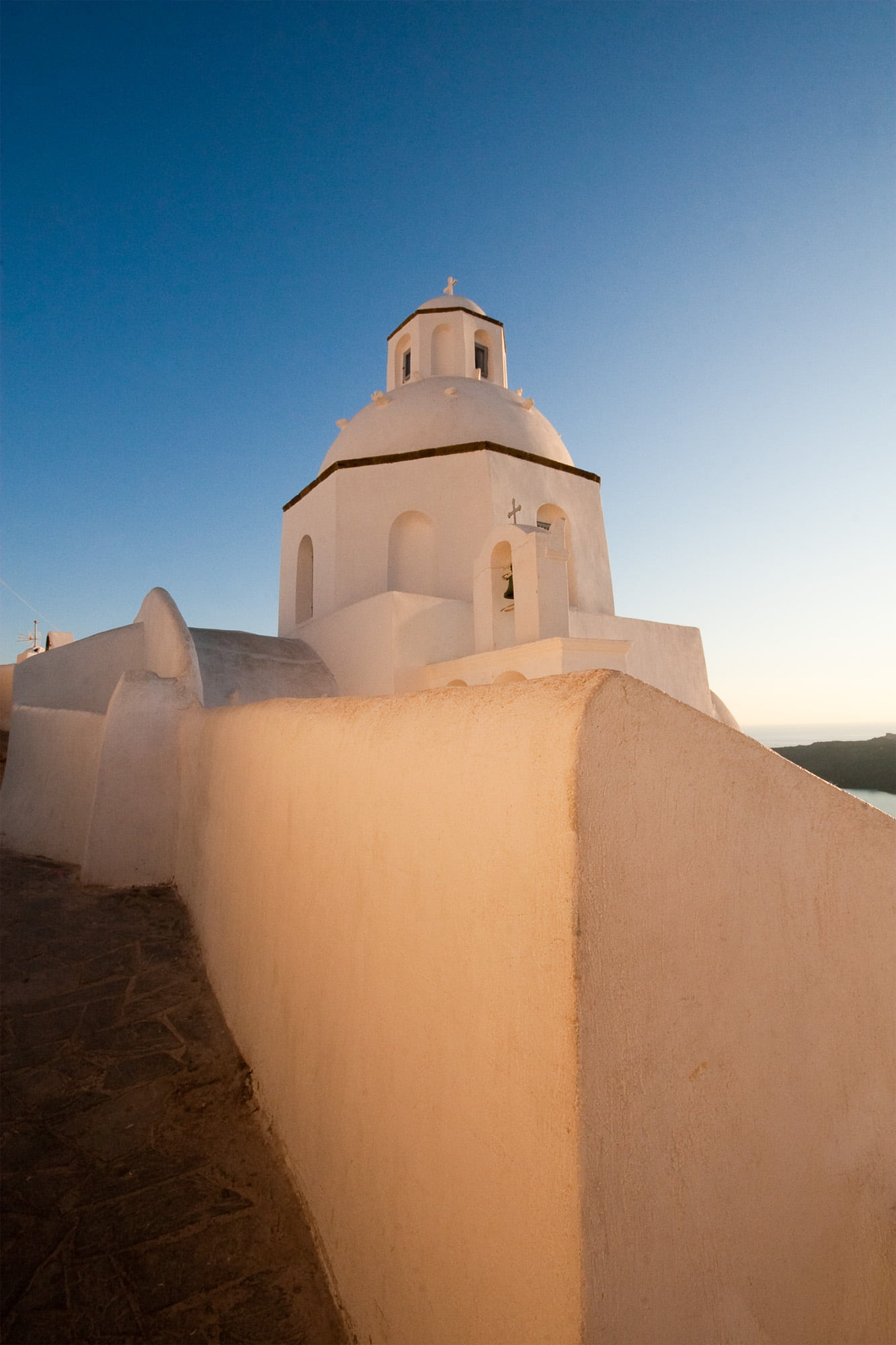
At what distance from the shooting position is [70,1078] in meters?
2.49

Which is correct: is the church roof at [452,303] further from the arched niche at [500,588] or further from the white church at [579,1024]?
the white church at [579,1024]

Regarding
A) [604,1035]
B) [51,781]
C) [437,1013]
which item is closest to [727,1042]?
[604,1035]

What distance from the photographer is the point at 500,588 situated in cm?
946

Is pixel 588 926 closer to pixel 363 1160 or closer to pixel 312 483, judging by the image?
pixel 363 1160

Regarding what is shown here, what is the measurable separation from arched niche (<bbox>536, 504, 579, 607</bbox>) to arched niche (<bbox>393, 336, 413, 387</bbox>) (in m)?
6.08

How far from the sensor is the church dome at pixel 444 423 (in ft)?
41.3

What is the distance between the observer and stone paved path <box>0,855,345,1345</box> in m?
1.56

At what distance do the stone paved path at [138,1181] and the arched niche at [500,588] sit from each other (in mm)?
6763

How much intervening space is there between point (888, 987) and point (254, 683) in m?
9.08

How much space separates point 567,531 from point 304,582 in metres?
5.27

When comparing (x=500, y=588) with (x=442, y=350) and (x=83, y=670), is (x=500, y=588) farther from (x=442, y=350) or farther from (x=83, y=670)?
(x=442, y=350)

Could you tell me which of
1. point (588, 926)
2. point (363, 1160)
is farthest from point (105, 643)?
point (588, 926)

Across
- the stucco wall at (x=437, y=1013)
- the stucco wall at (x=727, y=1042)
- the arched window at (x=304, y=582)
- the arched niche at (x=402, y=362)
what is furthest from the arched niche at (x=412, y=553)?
the stucco wall at (x=727, y=1042)

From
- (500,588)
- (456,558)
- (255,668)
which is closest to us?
(500,588)
